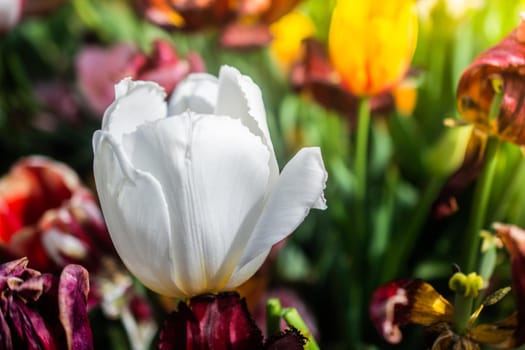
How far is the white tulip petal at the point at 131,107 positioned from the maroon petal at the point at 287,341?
0.10 meters

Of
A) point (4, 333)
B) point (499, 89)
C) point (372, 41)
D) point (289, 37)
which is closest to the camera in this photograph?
point (4, 333)

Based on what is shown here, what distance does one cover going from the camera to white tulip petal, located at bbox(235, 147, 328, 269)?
0.33 metres

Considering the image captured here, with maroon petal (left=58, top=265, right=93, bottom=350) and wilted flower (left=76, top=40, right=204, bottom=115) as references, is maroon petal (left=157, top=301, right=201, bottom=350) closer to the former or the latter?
maroon petal (left=58, top=265, right=93, bottom=350)

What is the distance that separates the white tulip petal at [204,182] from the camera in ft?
1.04

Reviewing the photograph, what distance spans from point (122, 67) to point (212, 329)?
0.38 meters

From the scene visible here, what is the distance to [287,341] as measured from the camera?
1.01ft

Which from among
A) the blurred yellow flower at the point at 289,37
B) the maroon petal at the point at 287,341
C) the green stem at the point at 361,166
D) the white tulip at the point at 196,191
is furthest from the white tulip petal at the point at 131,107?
the blurred yellow flower at the point at 289,37

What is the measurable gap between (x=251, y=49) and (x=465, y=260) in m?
0.28

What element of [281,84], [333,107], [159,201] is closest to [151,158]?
[159,201]

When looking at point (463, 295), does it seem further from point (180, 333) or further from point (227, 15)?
point (227, 15)

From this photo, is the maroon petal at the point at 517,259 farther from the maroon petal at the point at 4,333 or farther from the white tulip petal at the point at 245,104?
the maroon petal at the point at 4,333

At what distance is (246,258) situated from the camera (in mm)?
339

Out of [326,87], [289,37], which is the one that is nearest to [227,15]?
[326,87]

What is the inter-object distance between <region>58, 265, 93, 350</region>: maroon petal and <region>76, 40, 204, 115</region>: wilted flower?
0.68ft
